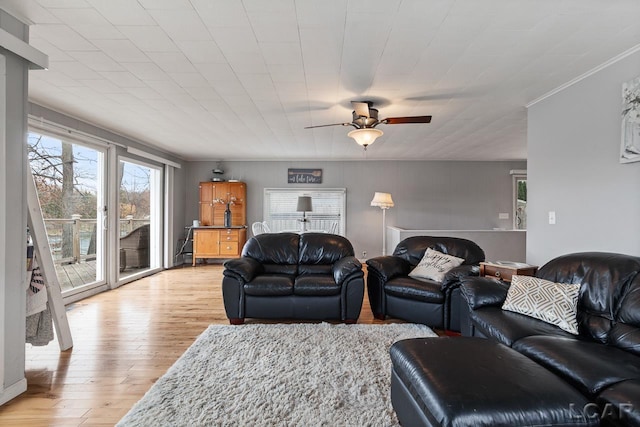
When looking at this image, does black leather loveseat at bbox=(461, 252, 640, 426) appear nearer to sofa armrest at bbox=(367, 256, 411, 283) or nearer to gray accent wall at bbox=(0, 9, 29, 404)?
sofa armrest at bbox=(367, 256, 411, 283)

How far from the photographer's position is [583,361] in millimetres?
1516

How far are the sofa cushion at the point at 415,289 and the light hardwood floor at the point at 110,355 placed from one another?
47cm

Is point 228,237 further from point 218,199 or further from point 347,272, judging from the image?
point 347,272

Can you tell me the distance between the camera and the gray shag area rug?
1.74 meters

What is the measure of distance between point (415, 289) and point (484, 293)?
0.77m

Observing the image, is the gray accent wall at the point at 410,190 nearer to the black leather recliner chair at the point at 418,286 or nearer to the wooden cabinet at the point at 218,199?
the wooden cabinet at the point at 218,199

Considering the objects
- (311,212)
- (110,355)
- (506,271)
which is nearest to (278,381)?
(110,355)

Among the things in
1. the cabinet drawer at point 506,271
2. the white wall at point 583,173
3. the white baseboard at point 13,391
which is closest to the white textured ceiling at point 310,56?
the white wall at point 583,173

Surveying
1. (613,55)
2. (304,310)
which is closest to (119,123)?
(304,310)

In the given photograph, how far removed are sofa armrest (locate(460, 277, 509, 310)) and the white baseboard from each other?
3310 millimetres

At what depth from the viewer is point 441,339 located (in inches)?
69.9

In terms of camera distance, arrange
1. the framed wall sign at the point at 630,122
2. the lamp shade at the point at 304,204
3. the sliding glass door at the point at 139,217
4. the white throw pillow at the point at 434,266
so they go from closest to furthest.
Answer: the framed wall sign at the point at 630,122 < the white throw pillow at the point at 434,266 < the sliding glass door at the point at 139,217 < the lamp shade at the point at 304,204

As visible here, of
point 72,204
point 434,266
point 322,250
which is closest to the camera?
point 434,266

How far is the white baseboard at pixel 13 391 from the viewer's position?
1.89 metres
